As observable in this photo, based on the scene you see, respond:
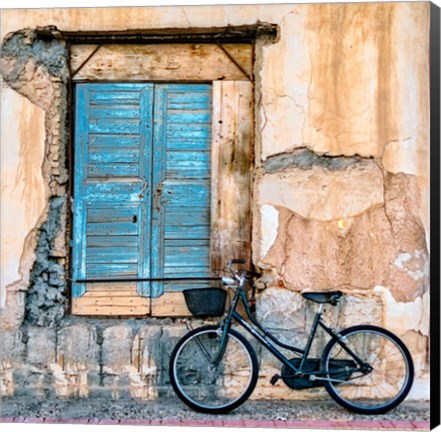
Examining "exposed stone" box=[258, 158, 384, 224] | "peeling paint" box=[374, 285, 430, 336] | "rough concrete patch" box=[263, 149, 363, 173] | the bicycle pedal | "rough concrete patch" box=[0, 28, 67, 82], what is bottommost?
the bicycle pedal

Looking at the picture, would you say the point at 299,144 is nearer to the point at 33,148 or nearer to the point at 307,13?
the point at 307,13

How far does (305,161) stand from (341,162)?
0.29m

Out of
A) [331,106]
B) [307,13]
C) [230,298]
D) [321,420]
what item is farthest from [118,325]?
[307,13]

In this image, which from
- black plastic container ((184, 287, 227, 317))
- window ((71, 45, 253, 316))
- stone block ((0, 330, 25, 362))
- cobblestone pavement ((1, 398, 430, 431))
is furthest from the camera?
window ((71, 45, 253, 316))

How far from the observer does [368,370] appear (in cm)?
540

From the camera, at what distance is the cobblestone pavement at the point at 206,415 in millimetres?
5293

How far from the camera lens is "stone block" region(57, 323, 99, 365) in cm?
572

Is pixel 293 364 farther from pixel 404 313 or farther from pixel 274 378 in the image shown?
pixel 404 313

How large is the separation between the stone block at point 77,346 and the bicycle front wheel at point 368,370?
1.84 metres

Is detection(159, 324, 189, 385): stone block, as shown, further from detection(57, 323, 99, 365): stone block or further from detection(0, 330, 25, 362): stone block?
detection(0, 330, 25, 362): stone block

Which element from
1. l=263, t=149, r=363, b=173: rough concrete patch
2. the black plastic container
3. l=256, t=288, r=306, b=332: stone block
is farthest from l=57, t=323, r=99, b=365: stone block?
l=263, t=149, r=363, b=173: rough concrete patch

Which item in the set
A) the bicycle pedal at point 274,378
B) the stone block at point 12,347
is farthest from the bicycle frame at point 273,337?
the stone block at point 12,347

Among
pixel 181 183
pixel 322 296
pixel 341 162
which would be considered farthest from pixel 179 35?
pixel 322 296

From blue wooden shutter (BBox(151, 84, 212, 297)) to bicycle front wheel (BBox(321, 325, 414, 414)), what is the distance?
51.2 inches
